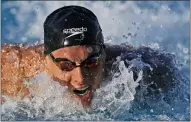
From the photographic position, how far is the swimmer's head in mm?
4129

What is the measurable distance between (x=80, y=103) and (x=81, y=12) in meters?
0.76

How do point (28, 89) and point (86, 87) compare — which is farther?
point (28, 89)

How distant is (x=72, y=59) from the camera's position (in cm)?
411

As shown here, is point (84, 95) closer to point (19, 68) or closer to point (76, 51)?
point (76, 51)

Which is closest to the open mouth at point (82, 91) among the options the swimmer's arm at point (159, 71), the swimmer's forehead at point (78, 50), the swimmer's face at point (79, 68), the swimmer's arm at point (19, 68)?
the swimmer's face at point (79, 68)

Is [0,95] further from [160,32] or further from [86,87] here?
[160,32]

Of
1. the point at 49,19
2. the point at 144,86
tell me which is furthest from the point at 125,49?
the point at 49,19

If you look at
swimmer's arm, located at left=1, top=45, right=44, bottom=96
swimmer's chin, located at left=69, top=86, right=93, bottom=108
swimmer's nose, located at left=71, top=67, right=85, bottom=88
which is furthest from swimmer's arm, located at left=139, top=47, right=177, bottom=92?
swimmer's arm, located at left=1, top=45, right=44, bottom=96

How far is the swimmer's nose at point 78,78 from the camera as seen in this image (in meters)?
4.09

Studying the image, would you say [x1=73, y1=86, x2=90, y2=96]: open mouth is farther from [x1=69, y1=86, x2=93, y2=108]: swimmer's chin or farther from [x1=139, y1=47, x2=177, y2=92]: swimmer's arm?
[x1=139, y1=47, x2=177, y2=92]: swimmer's arm

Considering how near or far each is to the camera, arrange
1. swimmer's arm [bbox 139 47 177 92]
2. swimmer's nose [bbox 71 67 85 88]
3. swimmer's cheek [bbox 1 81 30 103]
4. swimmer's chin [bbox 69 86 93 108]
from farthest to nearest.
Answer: swimmer's arm [bbox 139 47 177 92] → swimmer's cheek [bbox 1 81 30 103] → swimmer's chin [bbox 69 86 93 108] → swimmer's nose [bbox 71 67 85 88]

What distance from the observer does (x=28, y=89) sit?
14.9 feet

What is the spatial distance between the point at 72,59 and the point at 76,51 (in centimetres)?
10

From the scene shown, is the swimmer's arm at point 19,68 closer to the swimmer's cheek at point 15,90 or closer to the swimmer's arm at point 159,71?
the swimmer's cheek at point 15,90
